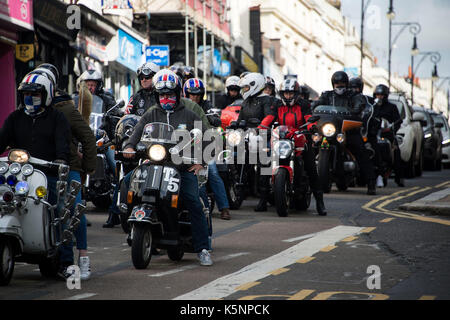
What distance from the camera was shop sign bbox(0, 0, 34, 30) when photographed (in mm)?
19609

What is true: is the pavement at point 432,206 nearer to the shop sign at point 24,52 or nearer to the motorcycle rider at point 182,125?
the motorcycle rider at point 182,125

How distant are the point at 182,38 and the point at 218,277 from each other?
2883 cm

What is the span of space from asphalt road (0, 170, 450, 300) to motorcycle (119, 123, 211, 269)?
24 cm

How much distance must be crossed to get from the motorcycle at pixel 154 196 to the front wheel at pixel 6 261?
1297 millimetres

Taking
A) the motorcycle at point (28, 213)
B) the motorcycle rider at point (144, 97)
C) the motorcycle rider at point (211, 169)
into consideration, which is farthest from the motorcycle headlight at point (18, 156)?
the motorcycle rider at point (211, 169)

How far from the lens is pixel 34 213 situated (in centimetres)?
776

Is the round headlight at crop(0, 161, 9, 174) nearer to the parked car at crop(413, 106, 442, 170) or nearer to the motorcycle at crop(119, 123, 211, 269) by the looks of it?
the motorcycle at crop(119, 123, 211, 269)

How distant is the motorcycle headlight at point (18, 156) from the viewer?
25.6ft

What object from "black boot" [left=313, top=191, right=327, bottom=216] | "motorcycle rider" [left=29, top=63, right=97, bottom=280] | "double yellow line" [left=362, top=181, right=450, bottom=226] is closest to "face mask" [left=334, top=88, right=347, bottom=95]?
"double yellow line" [left=362, top=181, right=450, bottom=226]

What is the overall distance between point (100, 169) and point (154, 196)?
5099mm

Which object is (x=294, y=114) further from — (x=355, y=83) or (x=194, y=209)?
(x=194, y=209)

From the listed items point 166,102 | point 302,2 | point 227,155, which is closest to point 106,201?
point 227,155

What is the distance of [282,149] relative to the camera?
45.8 ft
